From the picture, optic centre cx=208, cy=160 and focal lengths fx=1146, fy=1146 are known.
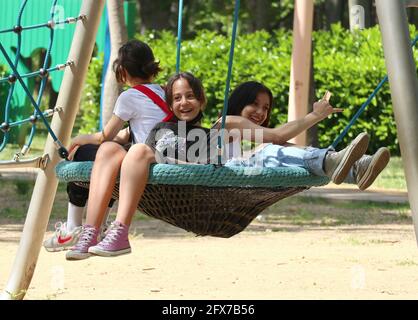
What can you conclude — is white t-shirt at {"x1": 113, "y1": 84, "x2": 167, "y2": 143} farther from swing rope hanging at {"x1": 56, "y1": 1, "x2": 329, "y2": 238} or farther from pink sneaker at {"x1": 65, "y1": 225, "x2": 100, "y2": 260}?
pink sneaker at {"x1": 65, "y1": 225, "x2": 100, "y2": 260}

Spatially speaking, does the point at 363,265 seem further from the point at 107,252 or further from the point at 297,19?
the point at 297,19

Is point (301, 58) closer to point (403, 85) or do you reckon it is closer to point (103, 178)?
point (103, 178)

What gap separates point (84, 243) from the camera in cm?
457

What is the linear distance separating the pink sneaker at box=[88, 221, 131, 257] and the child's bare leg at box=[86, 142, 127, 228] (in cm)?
10

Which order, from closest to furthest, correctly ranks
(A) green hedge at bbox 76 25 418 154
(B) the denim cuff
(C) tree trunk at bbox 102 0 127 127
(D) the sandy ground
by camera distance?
(B) the denim cuff, (D) the sandy ground, (C) tree trunk at bbox 102 0 127 127, (A) green hedge at bbox 76 25 418 154

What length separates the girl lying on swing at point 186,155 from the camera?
4.52 meters

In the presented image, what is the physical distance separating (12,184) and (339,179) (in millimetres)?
8089

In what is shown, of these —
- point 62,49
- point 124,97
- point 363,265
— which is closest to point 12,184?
point 62,49

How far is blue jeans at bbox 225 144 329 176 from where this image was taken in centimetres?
471

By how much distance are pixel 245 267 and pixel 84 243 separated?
9.67ft

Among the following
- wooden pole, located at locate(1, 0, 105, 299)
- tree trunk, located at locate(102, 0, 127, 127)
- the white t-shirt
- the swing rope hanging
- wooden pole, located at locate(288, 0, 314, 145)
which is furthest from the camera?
wooden pole, located at locate(288, 0, 314, 145)

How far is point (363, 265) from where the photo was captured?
7.52 metres

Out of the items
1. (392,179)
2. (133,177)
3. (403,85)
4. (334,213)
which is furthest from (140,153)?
(392,179)

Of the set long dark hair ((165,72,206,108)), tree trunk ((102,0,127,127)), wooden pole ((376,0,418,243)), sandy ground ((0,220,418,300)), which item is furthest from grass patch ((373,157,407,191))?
wooden pole ((376,0,418,243))
